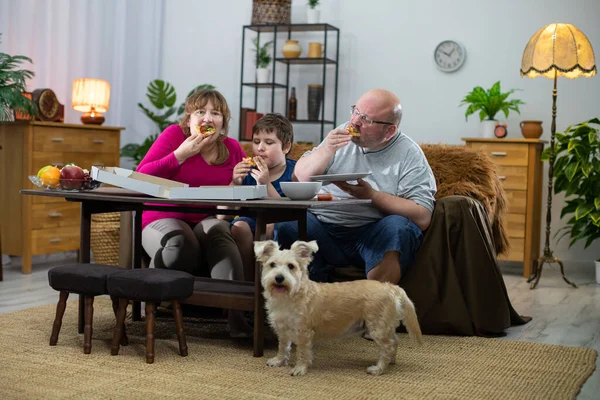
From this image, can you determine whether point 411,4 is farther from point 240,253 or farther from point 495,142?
point 240,253

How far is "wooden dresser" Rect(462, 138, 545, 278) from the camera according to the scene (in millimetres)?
5488

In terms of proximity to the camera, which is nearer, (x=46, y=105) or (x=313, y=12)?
(x=46, y=105)

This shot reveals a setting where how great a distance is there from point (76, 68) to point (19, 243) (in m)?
1.58

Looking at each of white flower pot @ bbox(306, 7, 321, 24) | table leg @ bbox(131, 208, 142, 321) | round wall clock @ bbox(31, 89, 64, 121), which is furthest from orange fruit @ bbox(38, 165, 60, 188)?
white flower pot @ bbox(306, 7, 321, 24)

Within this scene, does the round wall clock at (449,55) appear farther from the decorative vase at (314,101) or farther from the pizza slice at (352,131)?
the pizza slice at (352,131)

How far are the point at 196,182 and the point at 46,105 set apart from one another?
2.06 meters

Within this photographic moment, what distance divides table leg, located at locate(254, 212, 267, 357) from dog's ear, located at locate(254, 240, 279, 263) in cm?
18

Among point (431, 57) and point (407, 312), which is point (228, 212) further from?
point (431, 57)

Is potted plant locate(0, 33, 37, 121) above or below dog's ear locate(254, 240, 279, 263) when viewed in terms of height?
above

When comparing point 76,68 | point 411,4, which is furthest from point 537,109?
point 76,68

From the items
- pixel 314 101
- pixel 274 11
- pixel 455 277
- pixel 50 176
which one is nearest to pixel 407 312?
pixel 455 277

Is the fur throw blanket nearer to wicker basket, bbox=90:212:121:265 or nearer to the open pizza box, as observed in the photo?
the open pizza box

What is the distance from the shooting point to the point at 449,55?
243 inches

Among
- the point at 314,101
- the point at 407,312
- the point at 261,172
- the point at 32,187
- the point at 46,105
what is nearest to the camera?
the point at 407,312
